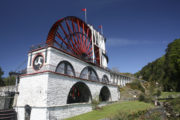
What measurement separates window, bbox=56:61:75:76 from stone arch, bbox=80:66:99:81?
7.32 ft

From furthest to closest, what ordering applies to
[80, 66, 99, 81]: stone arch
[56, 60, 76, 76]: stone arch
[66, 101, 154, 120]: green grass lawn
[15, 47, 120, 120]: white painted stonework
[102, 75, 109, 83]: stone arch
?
[102, 75, 109, 83]: stone arch, [80, 66, 99, 81]: stone arch, [56, 60, 76, 76]: stone arch, [66, 101, 154, 120]: green grass lawn, [15, 47, 120, 120]: white painted stonework

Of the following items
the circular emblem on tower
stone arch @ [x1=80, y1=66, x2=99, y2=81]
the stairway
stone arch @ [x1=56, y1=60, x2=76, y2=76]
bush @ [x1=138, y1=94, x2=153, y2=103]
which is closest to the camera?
the stairway

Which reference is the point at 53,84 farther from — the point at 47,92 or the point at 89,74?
the point at 89,74

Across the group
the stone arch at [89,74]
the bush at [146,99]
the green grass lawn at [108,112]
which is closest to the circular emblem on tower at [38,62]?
the stone arch at [89,74]

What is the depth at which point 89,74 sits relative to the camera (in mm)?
19984

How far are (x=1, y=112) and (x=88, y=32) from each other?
20.5 metres

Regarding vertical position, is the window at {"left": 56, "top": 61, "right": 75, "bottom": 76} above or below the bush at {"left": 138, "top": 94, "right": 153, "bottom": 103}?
above

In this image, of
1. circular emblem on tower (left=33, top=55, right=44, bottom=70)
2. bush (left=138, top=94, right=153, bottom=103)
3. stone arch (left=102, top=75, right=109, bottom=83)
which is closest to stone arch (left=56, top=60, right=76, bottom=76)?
circular emblem on tower (left=33, top=55, right=44, bottom=70)

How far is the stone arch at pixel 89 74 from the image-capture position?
18.4m

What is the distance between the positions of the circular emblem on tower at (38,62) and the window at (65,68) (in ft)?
5.91

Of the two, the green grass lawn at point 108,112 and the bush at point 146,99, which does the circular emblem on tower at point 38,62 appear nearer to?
the green grass lawn at point 108,112

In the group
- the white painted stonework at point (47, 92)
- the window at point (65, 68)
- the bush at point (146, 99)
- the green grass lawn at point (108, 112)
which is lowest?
the green grass lawn at point (108, 112)

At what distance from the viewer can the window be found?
14805 millimetres

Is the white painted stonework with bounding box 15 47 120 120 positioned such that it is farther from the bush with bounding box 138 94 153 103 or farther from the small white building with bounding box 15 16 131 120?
the bush with bounding box 138 94 153 103
